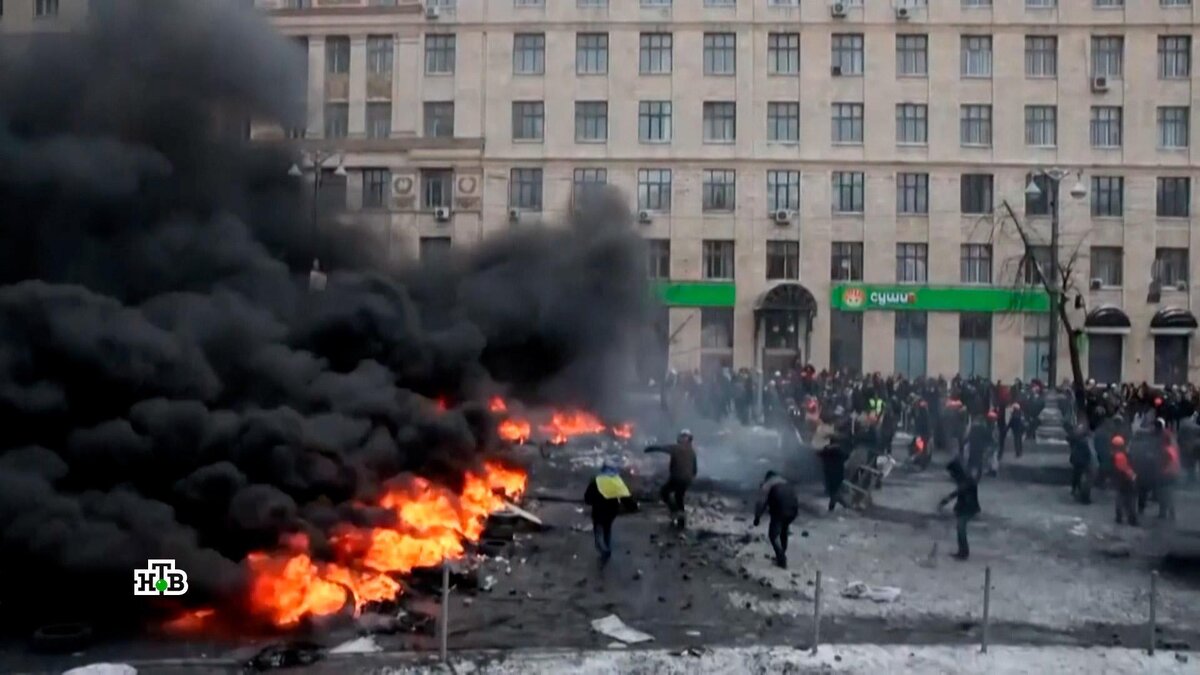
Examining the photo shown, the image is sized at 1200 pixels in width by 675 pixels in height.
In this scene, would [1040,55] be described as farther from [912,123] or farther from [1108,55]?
[912,123]

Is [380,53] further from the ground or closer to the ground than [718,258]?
further from the ground

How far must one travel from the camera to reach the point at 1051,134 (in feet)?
135

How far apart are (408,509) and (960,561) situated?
23.7ft

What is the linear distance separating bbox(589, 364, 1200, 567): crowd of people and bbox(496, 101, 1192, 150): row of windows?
13661mm

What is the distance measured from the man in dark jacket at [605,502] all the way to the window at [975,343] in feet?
99.4

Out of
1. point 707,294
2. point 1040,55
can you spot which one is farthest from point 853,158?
point 1040,55

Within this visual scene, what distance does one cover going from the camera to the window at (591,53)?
41.6m

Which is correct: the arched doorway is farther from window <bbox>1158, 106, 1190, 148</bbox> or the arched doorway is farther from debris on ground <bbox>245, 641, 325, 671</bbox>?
debris on ground <bbox>245, 641, 325, 671</bbox>

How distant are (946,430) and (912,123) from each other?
21.1m

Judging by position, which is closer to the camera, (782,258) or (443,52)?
(782,258)

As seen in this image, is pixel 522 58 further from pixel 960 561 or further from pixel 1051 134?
pixel 960 561

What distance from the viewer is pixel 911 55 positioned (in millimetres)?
41438

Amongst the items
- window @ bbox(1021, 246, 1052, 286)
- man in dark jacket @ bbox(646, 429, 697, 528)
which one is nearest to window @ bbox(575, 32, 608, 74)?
window @ bbox(1021, 246, 1052, 286)

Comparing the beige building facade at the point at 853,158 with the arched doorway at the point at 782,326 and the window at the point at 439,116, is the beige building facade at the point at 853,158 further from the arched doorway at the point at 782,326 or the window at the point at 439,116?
the window at the point at 439,116
